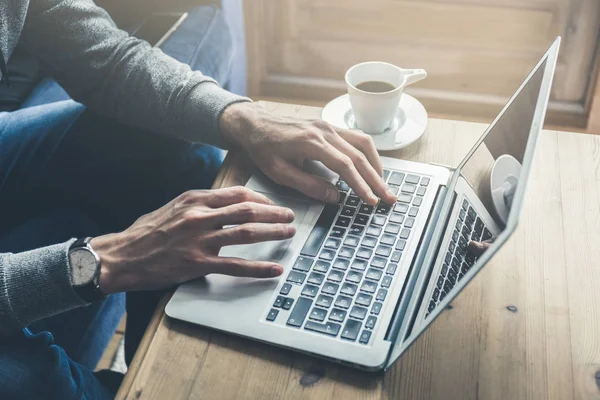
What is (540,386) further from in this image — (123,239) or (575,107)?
(575,107)

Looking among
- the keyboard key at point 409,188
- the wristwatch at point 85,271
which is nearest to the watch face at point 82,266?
the wristwatch at point 85,271

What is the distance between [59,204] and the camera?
3.71 ft

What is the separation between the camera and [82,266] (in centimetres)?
80

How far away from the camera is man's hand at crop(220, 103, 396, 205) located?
90cm

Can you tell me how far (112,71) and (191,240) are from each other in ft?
1.30

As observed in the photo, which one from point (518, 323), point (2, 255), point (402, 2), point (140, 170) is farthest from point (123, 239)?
point (402, 2)

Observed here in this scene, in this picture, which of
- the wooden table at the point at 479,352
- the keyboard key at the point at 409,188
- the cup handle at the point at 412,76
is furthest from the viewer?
the cup handle at the point at 412,76

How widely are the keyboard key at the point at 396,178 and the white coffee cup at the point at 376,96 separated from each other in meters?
0.11

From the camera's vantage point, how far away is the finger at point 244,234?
2.63ft

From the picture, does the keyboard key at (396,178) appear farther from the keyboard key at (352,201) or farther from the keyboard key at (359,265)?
the keyboard key at (359,265)

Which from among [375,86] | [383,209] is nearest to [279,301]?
[383,209]

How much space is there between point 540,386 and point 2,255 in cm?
64

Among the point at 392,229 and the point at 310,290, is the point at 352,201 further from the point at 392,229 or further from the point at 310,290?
the point at 310,290

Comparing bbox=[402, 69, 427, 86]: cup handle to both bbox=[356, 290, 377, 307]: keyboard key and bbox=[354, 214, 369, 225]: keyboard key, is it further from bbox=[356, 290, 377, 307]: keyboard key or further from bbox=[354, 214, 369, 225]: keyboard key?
bbox=[356, 290, 377, 307]: keyboard key
